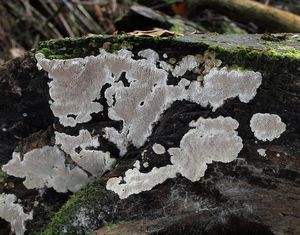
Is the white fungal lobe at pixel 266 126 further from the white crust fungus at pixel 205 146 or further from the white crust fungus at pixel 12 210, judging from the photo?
the white crust fungus at pixel 12 210

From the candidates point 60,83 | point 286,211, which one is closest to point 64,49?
point 60,83

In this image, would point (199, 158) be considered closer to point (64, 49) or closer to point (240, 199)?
point (240, 199)

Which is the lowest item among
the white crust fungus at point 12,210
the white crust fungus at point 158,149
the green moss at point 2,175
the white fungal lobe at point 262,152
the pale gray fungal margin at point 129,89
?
the white crust fungus at point 12,210

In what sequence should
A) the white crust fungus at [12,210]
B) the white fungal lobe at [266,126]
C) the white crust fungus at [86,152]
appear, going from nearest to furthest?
the white fungal lobe at [266,126] → the white crust fungus at [86,152] → the white crust fungus at [12,210]

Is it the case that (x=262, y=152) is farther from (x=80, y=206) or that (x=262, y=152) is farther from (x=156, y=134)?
(x=80, y=206)

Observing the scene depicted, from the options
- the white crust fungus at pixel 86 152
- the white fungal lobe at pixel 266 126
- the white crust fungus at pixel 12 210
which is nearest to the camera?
the white fungal lobe at pixel 266 126

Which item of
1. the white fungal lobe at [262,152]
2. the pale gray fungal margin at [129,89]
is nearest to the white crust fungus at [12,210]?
the pale gray fungal margin at [129,89]

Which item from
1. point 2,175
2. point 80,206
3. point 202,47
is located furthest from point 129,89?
point 2,175
